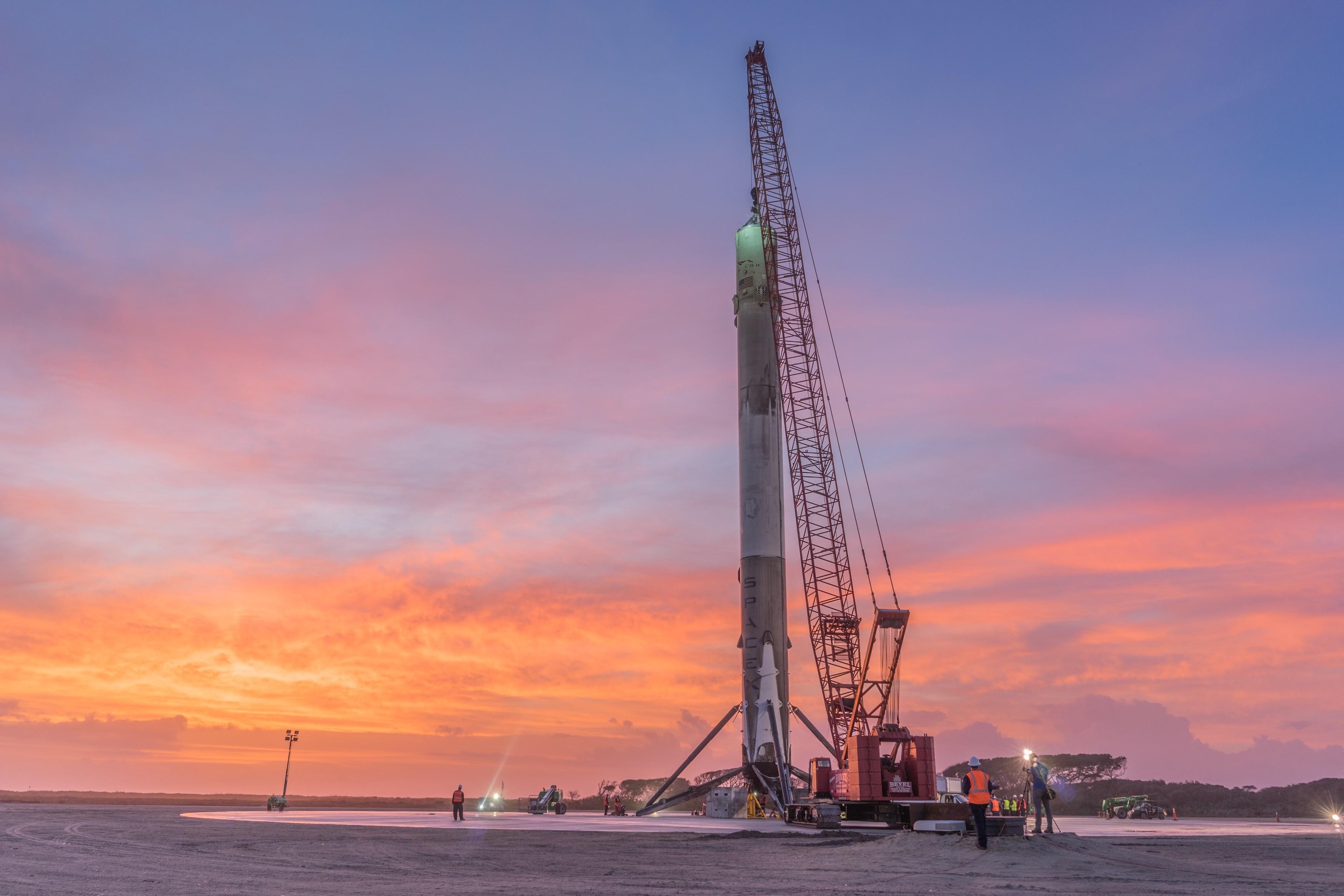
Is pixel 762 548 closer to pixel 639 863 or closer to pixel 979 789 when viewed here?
pixel 979 789

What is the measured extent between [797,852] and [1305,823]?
4384 centimetres

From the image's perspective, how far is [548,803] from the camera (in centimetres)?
6244

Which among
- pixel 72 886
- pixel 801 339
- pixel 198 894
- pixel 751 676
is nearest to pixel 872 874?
pixel 198 894

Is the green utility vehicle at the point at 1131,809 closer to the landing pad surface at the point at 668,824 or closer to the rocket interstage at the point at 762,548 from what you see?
the landing pad surface at the point at 668,824

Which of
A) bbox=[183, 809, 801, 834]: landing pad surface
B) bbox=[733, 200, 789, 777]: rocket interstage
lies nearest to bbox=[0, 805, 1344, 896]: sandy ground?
bbox=[183, 809, 801, 834]: landing pad surface

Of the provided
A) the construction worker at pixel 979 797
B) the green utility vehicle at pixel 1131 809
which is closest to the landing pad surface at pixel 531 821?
the construction worker at pixel 979 797

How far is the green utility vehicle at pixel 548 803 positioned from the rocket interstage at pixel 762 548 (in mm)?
16035

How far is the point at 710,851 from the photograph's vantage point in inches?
1009

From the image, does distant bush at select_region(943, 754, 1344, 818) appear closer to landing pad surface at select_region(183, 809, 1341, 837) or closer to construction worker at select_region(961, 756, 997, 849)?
landing pad surface at select_region(183, 809, 1341, 837)

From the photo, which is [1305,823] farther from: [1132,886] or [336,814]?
[336,814]

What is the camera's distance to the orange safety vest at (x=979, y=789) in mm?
23438

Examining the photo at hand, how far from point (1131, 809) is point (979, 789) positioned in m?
58.0

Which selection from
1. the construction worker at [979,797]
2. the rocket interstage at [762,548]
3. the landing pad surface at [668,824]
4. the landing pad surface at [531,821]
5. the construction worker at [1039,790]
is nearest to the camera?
the construction worker at [979,797]

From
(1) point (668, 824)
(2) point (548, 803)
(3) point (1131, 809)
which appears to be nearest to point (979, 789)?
(1) point (668, 824)
